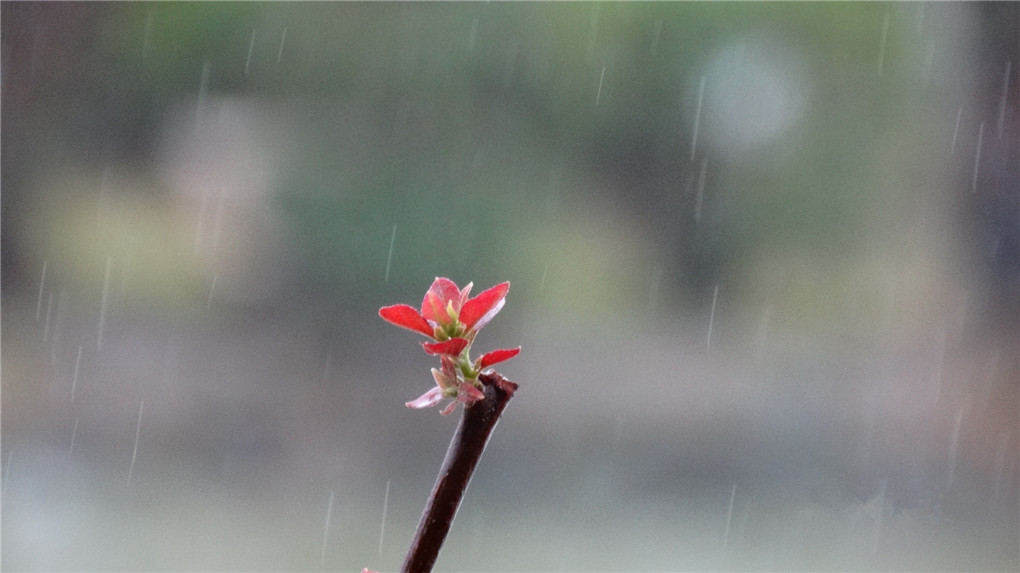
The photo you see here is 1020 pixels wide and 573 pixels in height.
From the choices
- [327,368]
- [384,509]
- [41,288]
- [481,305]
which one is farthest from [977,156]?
[41,288]

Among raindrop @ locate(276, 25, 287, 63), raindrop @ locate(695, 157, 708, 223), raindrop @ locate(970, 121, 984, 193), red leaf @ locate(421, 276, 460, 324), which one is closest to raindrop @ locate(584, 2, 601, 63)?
raindrop @ locate(695, 157, 708, 223)

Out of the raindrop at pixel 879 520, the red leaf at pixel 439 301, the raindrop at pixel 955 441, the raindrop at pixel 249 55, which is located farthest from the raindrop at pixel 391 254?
the red leaf at pixel 439 301

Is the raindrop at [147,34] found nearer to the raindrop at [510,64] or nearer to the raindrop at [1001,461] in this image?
the raindrop at [510,64]

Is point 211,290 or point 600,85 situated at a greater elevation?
point 600,85

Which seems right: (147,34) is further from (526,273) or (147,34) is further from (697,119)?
(697,119)

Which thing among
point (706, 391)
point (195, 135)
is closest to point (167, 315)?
point (195, 135)

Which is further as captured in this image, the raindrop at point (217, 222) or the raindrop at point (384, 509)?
the raindrop at point (217, 222)
